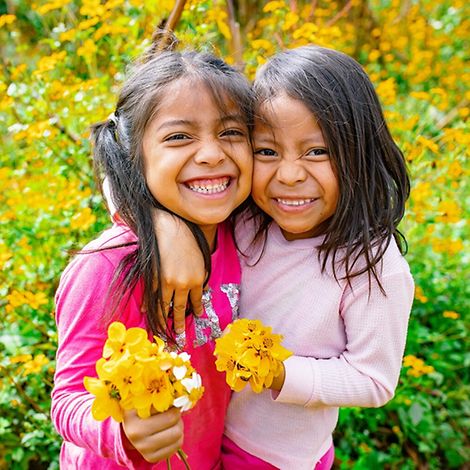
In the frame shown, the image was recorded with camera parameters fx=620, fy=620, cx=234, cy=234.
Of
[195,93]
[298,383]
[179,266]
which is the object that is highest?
[195,93]

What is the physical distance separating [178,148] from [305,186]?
0.25m

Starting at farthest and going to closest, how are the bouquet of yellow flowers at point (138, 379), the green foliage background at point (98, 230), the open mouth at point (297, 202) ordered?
the green foliage background at point (98, 230) < the open mouth at point (297, 202) < the bouquet of yellow flowers at point (138, 379)

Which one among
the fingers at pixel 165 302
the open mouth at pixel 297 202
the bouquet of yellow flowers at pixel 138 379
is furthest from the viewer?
the open mouth at pixel 297 202

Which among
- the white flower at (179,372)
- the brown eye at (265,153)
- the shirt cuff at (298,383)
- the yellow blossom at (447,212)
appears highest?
the brown eye at (265,153)

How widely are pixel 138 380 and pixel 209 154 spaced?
1.51ft

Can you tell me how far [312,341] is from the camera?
3.87ft

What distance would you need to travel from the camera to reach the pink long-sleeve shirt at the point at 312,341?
1124 millimetres

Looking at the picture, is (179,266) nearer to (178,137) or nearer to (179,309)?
(179,309)

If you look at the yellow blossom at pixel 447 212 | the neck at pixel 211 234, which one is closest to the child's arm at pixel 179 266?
the neck at pixel 211 234

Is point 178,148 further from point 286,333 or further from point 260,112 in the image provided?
point 286,333

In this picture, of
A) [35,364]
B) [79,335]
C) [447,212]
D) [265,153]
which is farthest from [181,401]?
[447,212]

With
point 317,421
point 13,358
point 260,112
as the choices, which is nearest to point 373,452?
point 317,421

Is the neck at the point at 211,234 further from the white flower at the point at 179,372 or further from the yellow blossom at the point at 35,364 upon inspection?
the yellow blossom at the point at 35,364

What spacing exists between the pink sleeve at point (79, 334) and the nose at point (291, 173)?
0.35 metres
